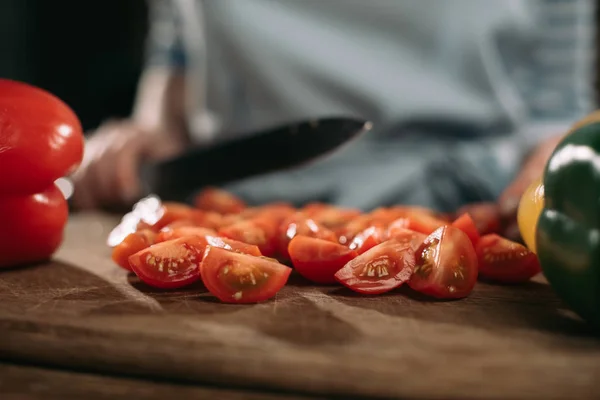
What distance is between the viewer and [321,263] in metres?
0.84

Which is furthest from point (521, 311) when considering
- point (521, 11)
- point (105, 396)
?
point (521, 11)

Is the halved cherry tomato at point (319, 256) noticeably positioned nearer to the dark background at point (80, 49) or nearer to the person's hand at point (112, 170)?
the person's hand at point (112, 170)

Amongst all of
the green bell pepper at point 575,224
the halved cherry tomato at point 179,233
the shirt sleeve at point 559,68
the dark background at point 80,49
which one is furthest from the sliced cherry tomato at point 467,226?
the dark background at point 80,49

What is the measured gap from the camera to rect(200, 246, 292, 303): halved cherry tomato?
2.47ft

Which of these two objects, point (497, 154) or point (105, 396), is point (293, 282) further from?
point (497, 154)

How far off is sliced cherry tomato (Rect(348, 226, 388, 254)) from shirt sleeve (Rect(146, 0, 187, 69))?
1650mm

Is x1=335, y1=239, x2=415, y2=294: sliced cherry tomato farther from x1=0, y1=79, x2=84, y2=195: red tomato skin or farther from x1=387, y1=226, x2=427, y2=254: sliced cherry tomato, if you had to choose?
x1=0, y1=79, x2=84, y2=195: red tomato skin

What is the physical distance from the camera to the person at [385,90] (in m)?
1.81

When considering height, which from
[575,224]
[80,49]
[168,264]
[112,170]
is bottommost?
[112,170]

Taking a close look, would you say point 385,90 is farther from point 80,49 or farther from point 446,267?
point 80,49

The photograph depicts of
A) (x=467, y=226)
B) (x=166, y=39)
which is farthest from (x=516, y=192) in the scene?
(x=166, y=39)

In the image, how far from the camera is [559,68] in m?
2.09

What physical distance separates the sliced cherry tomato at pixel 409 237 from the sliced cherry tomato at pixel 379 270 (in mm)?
24

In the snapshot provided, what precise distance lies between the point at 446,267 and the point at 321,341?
239 mm
